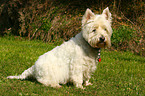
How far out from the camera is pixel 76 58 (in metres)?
5.31

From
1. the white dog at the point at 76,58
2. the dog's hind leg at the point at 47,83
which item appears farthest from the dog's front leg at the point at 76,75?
the dog's hind leg at the point at 47,83

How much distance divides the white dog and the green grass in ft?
0.85

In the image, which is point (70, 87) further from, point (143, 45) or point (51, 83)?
point (143, 45)

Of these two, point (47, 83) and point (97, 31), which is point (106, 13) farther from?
point (47, 83)

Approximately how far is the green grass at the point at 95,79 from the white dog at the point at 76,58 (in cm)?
26

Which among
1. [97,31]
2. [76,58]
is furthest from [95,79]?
[97,31]

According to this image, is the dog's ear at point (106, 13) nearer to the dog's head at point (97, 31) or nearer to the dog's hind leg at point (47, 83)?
the dog's head at point (97, 31)

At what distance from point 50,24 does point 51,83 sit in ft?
25.2

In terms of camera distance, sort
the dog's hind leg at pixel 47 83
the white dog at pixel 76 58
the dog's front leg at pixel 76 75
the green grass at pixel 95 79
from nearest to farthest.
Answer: the green grass at pixel 95 79 → the white dog at pixel 76 58 → the dog's front leg at pixel 76 75 → the dog's hind leg at pixel 47 83

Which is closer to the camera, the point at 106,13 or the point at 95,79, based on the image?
the point at 106,13

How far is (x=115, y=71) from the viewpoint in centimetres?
755

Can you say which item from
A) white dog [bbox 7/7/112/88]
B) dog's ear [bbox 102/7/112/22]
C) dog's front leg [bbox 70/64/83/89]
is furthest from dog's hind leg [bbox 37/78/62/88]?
dog's ear [bbox 102/7/112/22]

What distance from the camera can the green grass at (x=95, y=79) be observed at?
507cm

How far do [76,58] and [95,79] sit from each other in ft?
5.11
